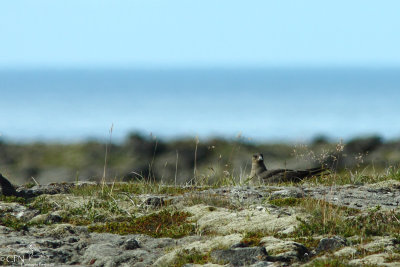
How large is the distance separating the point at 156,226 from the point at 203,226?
2.40ft

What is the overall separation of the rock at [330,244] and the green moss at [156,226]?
1974 millimetres

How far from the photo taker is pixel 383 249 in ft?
27.1

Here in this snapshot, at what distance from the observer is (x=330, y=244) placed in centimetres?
843

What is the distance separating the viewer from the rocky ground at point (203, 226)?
8.29m

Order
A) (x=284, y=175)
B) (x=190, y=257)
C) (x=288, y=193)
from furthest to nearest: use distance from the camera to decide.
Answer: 1. (x=284, y=175)
2. (x=288, y=193)
3. (x=190, y=257)

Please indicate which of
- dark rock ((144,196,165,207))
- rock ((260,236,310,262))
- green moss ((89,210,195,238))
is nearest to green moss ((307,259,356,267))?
rock ((260,236,310,262))

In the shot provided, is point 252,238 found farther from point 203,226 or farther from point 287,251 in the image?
point 203,226

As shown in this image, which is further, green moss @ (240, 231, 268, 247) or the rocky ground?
green moss @ (240, 231, 268, 247)

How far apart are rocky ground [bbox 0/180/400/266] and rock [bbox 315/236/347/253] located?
0.04 ft

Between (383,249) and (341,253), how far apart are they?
53 centimetres

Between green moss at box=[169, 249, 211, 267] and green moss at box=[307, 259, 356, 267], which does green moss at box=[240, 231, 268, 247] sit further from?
green moss at box=[307, 259, 356, 267]

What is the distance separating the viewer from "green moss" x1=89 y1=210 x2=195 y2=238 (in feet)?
31.7

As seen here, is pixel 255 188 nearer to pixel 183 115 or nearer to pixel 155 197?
pixel 155 197

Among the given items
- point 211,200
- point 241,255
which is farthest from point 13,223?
point 241,255
